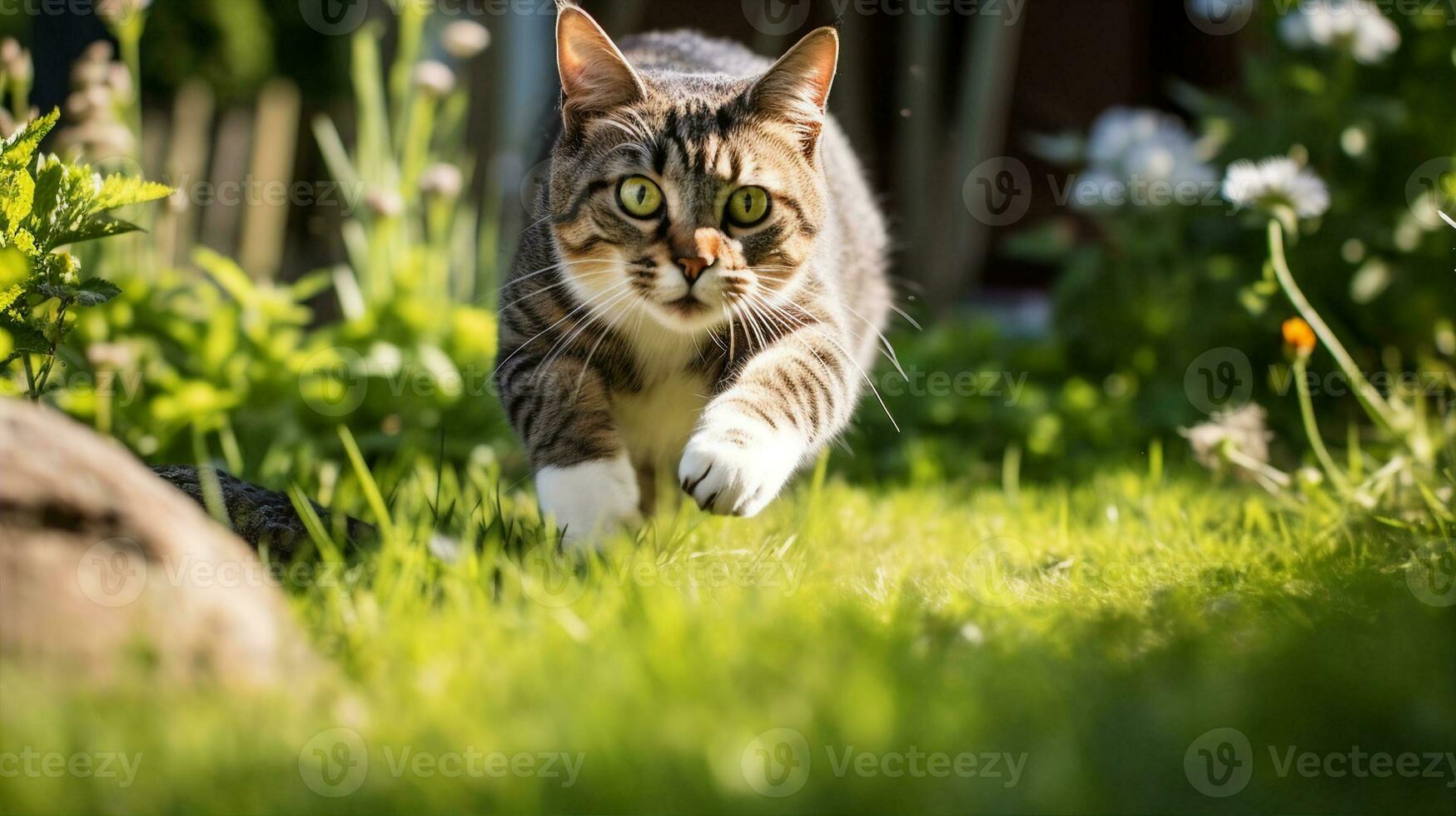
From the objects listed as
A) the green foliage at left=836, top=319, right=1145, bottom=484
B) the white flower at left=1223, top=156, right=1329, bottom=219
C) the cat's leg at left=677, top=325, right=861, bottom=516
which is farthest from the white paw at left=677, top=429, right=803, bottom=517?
the white flower at left=1223, top=156, right=1329, bottom=219

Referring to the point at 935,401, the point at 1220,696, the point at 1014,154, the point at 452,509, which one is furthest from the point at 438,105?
the point at 1220,696

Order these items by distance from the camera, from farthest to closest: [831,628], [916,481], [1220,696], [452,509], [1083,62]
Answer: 1. [1083,62]
2. [916,481]
3. [452,509]
4. [831,628]
5. [1220,696]

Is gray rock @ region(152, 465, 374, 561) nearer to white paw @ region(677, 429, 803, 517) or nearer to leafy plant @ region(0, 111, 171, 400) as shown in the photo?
leafy plant @ region(0, 111, 171, 400)

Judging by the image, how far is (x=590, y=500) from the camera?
6.29 feet

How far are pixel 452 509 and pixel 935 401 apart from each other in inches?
72.1

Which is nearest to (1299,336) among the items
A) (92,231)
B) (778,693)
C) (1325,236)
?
(1325,236)

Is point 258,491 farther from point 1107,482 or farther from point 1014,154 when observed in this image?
point 1014,154

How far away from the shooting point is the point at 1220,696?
46.0 inches

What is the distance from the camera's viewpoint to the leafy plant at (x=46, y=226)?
1695 mm

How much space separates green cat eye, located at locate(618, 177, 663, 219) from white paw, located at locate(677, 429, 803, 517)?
0.47 m

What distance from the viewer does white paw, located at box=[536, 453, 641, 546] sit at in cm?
190

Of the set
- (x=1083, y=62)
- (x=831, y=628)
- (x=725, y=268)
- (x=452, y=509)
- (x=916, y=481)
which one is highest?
(x=1083, y=62)

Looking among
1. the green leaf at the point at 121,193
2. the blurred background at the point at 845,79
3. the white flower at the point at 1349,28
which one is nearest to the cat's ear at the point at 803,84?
the green leaf at the point at 121,193

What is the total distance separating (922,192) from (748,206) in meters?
3.80
